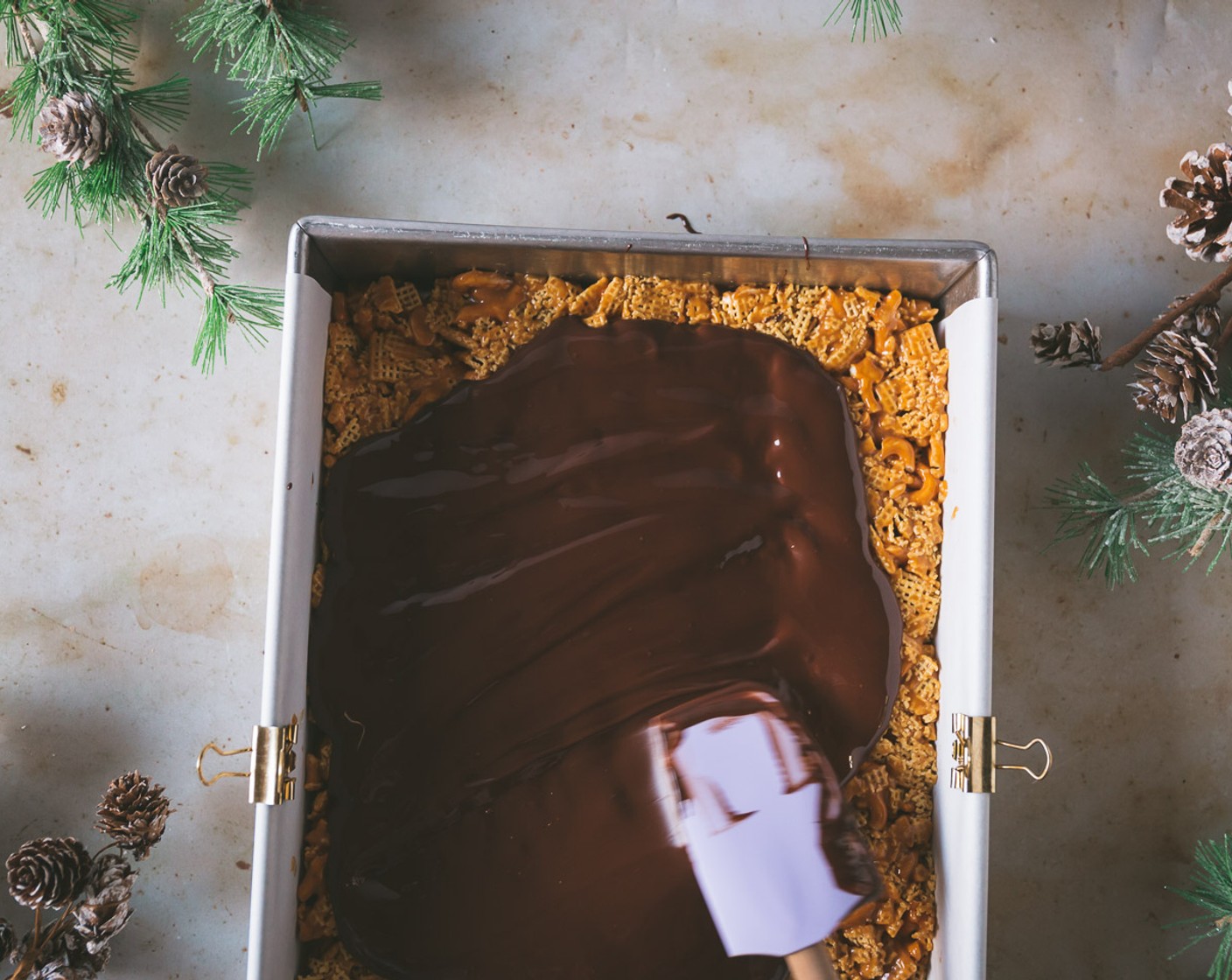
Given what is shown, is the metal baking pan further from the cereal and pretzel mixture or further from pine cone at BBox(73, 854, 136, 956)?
pine cone at BBox(73, 854, 136, 956)

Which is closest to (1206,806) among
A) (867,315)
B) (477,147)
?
(867,315)

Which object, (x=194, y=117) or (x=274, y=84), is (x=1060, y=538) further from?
(x=194, y=117)

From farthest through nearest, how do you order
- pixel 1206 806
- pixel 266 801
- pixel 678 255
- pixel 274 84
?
1. pixel 1206 806
2. pixel 274 84
3. pixel 678 255
4. pixel 266 801

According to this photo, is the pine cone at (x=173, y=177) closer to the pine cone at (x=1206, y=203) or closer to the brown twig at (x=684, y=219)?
the brown twig at (x=684, y=219)

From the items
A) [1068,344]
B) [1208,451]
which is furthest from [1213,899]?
[1068,344]

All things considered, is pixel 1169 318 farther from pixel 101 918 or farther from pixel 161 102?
pixel 101 918

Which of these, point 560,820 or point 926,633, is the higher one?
point 926,633
